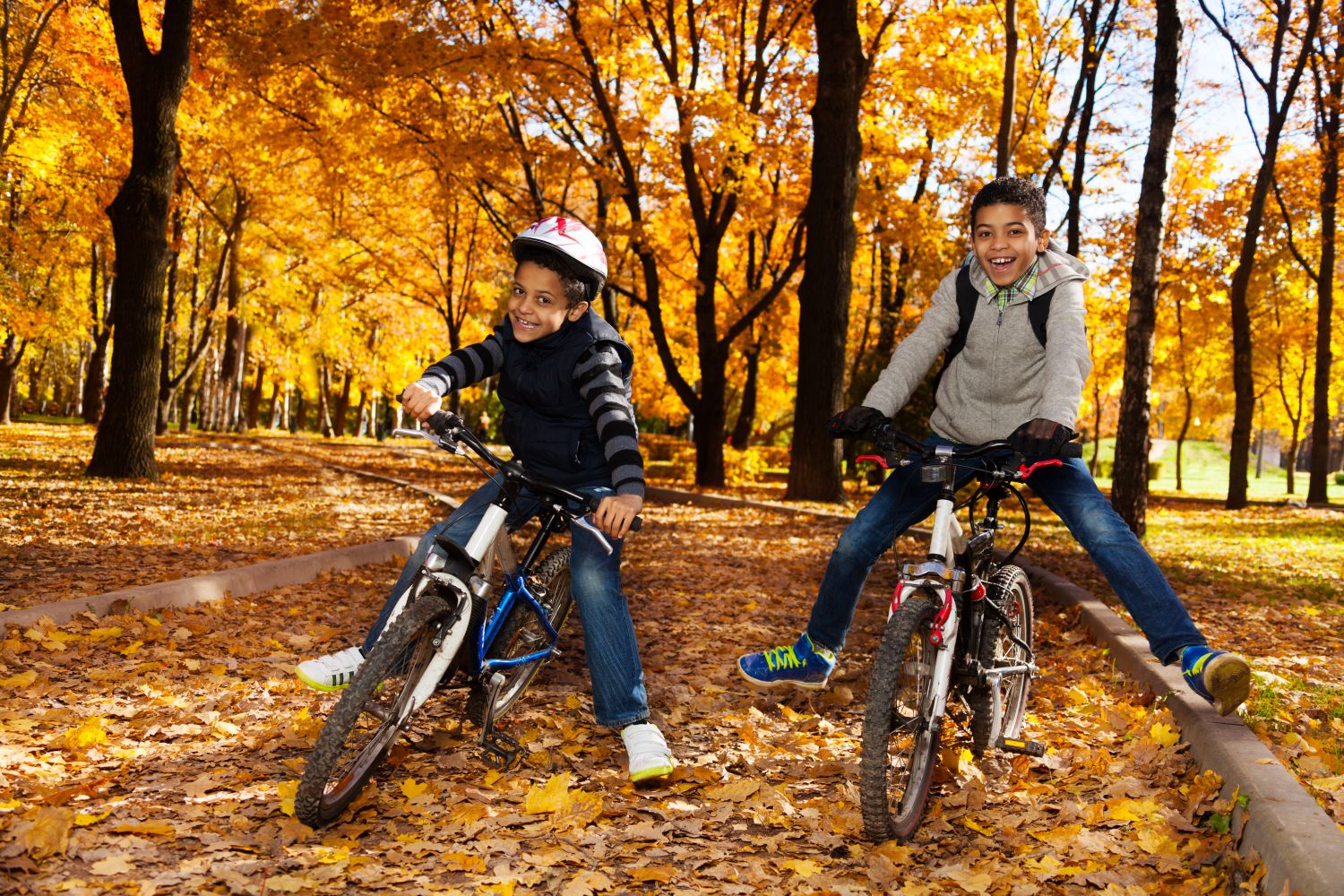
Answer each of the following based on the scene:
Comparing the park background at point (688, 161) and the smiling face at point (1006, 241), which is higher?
the park background at point (688, 161)

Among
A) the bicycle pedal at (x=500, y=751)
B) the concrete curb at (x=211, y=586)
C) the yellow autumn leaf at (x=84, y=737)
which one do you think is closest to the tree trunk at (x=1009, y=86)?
the concrete curb at (x=211, y=586)

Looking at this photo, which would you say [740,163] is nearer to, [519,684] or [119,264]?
[119,264]

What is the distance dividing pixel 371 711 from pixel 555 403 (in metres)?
1.33

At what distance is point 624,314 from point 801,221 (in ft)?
52.1

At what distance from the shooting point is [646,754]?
3.66 m

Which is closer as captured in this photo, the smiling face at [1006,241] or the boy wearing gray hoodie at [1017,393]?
the boy wearing gray hoodie at [1017,393]

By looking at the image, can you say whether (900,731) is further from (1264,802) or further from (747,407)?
(747,407)

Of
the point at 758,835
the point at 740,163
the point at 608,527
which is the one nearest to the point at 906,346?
the point at 608,527

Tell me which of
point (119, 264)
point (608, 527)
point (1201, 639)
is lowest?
point (1201, 639)

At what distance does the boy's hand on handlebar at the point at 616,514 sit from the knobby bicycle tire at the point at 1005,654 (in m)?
1.45

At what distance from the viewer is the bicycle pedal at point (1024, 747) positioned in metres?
3.80

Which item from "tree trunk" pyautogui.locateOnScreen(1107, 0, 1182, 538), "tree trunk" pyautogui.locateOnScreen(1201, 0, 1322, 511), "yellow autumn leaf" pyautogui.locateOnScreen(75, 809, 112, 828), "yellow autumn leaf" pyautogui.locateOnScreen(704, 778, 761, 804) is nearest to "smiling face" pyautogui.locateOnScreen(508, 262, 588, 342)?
"yellow autumn leaf" pyautogui.locateOnScreen(704, 778, 761, 804)

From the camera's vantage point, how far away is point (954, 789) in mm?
3691

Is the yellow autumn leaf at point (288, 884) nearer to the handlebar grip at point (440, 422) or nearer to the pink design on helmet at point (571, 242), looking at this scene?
the handlebar grip at point (440, 422)
